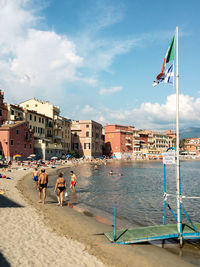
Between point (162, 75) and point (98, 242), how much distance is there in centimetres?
750

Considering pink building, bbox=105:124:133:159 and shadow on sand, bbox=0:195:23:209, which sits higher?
pink building, bbox=105:124:133:159

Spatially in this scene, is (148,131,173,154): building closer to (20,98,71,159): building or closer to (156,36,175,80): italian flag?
(20,98,71,159): building

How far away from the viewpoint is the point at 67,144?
A: 84.8 metres

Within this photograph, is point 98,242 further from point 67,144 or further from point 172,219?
point 67,144

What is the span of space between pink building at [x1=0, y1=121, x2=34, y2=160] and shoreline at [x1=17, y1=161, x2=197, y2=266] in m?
40.0

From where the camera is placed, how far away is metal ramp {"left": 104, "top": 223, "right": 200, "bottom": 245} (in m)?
9.02

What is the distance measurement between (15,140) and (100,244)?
4719 centimetres

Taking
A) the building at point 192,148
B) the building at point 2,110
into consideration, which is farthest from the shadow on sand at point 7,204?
the building at point 192,148

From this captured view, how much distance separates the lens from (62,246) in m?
8.16

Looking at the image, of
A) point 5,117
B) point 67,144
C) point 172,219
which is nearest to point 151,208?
point 172,219

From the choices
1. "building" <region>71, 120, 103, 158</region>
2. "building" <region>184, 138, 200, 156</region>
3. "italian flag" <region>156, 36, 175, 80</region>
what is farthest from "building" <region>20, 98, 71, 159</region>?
"building" <region>184, 138, 200, 156</region>

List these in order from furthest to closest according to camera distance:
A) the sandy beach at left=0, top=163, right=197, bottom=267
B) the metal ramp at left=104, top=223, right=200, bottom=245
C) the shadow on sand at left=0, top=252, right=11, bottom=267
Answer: the metal ramp at left=104, top=223, right=200, bottom=245 < the sandy beach at left=0, top=163, right=197, bottom=267 < the shadow on sand at left=0, top=252, right=11, bottom=267

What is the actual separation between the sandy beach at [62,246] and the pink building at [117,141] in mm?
104317

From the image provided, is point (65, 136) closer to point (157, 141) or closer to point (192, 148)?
point (157, 141)
